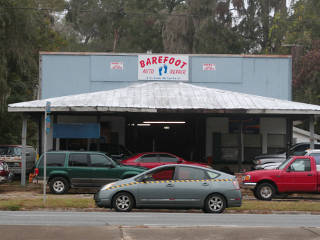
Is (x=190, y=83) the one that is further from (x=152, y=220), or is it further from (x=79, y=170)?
(x=152, y=220)

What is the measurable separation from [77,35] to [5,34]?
40206 mm

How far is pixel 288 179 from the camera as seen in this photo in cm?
2044

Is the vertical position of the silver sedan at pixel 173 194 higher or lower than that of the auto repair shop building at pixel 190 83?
lower

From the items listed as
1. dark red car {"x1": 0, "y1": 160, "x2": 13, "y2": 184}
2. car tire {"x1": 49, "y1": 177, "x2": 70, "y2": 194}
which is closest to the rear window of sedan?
car tire {"x1": 49, "y1": 177, "x2": 70, "y2": 194}

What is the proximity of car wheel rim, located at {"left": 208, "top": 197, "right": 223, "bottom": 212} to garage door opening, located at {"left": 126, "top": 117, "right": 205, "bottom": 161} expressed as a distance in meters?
15.6

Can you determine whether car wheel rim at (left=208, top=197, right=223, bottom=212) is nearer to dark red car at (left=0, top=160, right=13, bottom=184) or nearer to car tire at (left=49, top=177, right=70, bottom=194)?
car tire at (left=49, top=177, right=70, bottom=194)

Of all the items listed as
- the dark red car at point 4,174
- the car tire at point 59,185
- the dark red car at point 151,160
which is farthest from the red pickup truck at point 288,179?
the dark red car at point 4,174

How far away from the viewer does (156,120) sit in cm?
3178

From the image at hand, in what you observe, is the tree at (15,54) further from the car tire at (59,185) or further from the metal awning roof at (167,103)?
the car tire at (59,185)

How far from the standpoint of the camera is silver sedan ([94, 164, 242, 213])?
53.6 ft

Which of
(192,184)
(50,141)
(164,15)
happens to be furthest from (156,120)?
(164,15)

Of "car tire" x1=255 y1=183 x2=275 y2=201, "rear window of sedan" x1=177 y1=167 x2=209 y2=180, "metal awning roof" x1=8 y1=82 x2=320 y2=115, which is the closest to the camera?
"rear window of sedan" x1=177 y1=167 x2=209 y2=180

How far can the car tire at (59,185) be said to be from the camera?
879 inches

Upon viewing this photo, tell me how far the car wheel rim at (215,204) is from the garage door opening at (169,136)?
15588 mm
